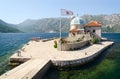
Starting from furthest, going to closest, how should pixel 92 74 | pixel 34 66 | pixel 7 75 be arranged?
1. pixel 92 74
2. pixel 34 66
3. pixel 7 75

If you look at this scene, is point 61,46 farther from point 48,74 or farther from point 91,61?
point 48,74

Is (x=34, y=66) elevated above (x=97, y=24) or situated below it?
below

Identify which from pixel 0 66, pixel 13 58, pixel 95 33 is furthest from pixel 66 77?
pixel 95 33

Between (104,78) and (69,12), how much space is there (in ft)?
64.1

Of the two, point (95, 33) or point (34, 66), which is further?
Answer: point (95, 33)

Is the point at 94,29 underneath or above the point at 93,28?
underneath

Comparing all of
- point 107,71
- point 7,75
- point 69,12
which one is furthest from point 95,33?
point 7,75

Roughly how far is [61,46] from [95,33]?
117 ft

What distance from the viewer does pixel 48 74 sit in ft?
87.8

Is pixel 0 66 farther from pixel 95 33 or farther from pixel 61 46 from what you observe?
pixel 95 33

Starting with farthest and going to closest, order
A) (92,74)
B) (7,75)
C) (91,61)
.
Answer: (91,61) < (92,74) < (7,75)

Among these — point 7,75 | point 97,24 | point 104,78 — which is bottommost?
point 104,78

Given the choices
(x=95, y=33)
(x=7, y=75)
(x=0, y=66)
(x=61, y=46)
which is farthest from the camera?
(x=95, y=33)

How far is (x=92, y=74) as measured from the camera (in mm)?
27609
